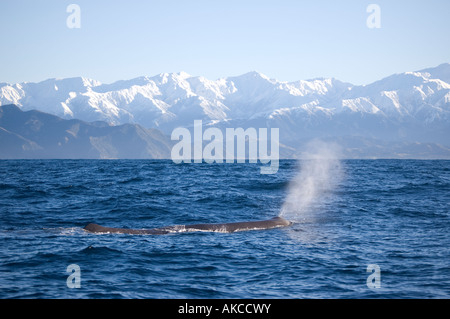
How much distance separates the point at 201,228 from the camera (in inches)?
1109

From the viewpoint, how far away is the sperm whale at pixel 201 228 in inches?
1048

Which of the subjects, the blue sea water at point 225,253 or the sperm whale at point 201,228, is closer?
the blue sea water at point 225,253

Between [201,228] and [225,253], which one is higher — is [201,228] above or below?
above

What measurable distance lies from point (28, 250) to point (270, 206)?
2257cm

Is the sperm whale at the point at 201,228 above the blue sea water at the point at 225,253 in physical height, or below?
above

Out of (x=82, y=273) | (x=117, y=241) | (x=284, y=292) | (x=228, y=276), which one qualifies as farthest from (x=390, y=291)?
(x=117, y=241)

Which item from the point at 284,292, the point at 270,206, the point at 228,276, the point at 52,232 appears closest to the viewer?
the point at 284,292

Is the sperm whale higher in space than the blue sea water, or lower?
higher

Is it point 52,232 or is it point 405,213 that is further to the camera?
point 405,213

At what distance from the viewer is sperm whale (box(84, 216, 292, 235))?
87.3 feet

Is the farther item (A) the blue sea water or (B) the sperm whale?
(B) the sperm whale

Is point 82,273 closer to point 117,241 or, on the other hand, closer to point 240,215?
point 117,241
